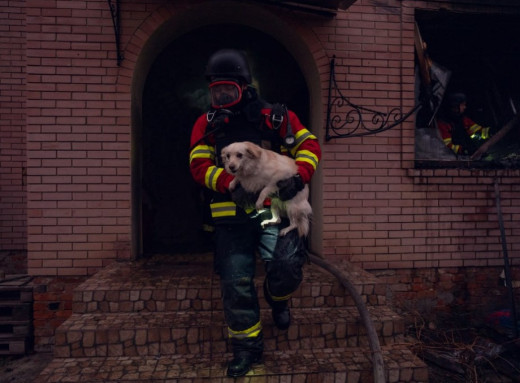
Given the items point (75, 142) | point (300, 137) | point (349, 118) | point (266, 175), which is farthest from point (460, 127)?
point (75, 142)

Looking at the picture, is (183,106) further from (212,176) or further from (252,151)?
(252,151)

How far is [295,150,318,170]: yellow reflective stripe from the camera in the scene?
3.09 metres

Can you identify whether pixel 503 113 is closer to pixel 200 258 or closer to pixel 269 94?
pixel 269 94

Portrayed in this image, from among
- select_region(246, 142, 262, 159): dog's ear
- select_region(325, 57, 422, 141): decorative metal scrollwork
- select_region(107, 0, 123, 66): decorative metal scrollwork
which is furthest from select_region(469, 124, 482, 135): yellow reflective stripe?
select_region(107, 0, 123, 66): decorative metal scrollwork

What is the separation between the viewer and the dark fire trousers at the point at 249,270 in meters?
2.99

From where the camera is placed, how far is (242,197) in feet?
9.64

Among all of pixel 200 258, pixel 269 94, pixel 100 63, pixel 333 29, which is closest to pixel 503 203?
pixel 333 29

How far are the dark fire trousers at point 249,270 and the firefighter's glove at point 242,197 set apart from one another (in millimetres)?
160

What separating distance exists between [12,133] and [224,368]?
14.4 ft

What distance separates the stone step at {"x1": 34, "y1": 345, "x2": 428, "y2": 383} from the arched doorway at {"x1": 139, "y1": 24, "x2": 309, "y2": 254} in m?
2.50

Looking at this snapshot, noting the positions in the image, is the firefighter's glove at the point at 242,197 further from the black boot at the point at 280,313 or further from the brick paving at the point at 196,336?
the brick paving at the point at 196,336

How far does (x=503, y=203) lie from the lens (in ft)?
16.5

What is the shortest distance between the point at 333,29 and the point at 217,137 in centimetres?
259

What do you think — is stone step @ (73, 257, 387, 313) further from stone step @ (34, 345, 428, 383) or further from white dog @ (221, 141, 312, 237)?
white dog @ (221, 141, 312, 237)
